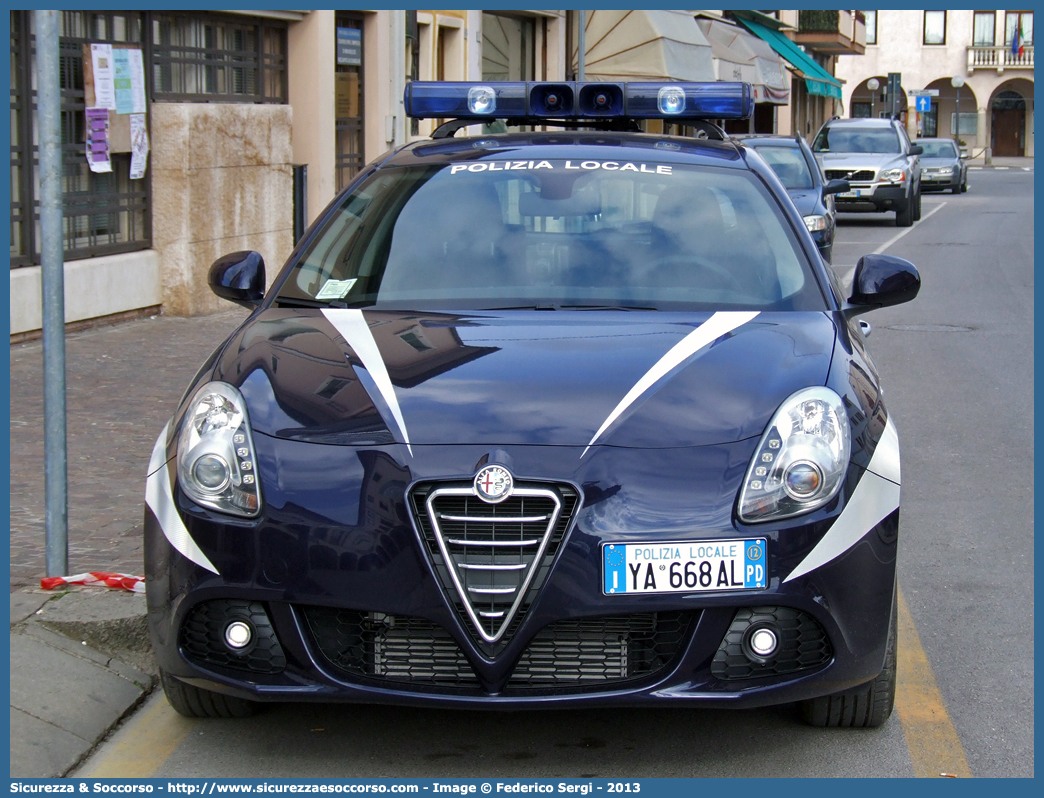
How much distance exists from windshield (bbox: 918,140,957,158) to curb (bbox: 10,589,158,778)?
127ft

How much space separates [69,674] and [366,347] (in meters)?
1.31

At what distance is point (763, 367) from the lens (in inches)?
151

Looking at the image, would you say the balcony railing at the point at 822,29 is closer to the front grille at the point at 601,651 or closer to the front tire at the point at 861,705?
the front tire at the point at 861,705

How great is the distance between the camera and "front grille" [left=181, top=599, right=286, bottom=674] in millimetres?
3496

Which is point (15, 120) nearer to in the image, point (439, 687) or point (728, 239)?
point (728, 239)

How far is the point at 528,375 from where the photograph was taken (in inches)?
147

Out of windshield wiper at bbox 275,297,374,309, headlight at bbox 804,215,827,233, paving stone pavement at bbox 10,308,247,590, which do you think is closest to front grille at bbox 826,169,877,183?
headlight at bbox 804,215,827,233

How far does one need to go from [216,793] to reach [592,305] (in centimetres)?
178

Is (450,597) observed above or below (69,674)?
above

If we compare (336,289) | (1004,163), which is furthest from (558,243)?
(1004,163)

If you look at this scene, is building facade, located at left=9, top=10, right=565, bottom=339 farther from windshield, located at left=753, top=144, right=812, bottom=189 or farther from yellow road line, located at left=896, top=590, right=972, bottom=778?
yellow road line, located at left=896, top=590, right=972, bottom=778

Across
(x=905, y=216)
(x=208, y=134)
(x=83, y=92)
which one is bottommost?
(x=905, y=216)

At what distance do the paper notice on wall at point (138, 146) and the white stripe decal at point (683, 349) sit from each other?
9179mm

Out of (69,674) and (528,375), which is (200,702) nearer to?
(69,674)
